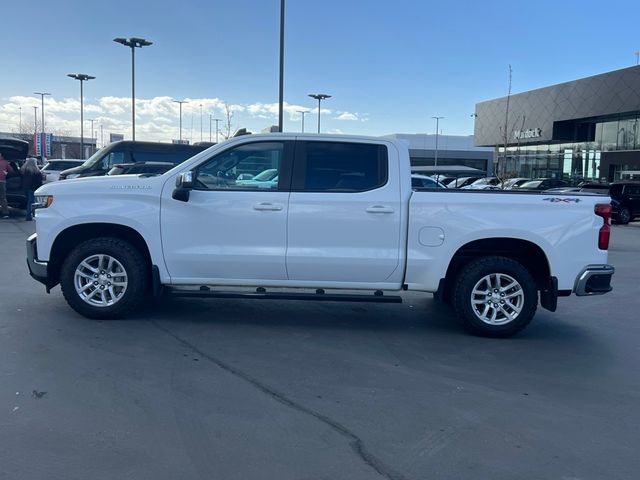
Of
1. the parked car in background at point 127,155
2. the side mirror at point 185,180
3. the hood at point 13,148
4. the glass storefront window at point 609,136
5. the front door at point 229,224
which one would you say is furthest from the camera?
the glass storefront window at point 609,136

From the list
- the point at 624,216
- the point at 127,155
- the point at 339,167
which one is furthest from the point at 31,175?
the point at 624,216

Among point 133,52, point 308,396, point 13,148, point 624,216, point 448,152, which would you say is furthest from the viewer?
point 448,152

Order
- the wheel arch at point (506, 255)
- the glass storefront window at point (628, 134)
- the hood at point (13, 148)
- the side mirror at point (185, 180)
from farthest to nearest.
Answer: the glass storefront window at point (628, 134), the hood at point (13, 148), the wheel arch at point (506, 255), the side mirror at point (185, 180)

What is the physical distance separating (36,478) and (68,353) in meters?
2.25

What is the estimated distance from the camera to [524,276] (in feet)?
21.3

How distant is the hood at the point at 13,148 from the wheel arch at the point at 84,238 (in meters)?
12.5

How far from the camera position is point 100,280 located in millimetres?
6699

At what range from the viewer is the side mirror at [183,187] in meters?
6.35

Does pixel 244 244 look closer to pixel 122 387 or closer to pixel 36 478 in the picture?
pixel 122 387

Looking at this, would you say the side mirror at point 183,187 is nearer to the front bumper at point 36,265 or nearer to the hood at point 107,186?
the hood at point 107,186

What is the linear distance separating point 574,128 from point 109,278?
44.8 meters

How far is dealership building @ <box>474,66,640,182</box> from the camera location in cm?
3853

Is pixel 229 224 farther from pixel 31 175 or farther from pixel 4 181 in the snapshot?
pixel 4 181

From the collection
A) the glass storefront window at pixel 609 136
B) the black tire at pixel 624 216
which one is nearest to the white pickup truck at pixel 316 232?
the black tire at pixel 624 216
